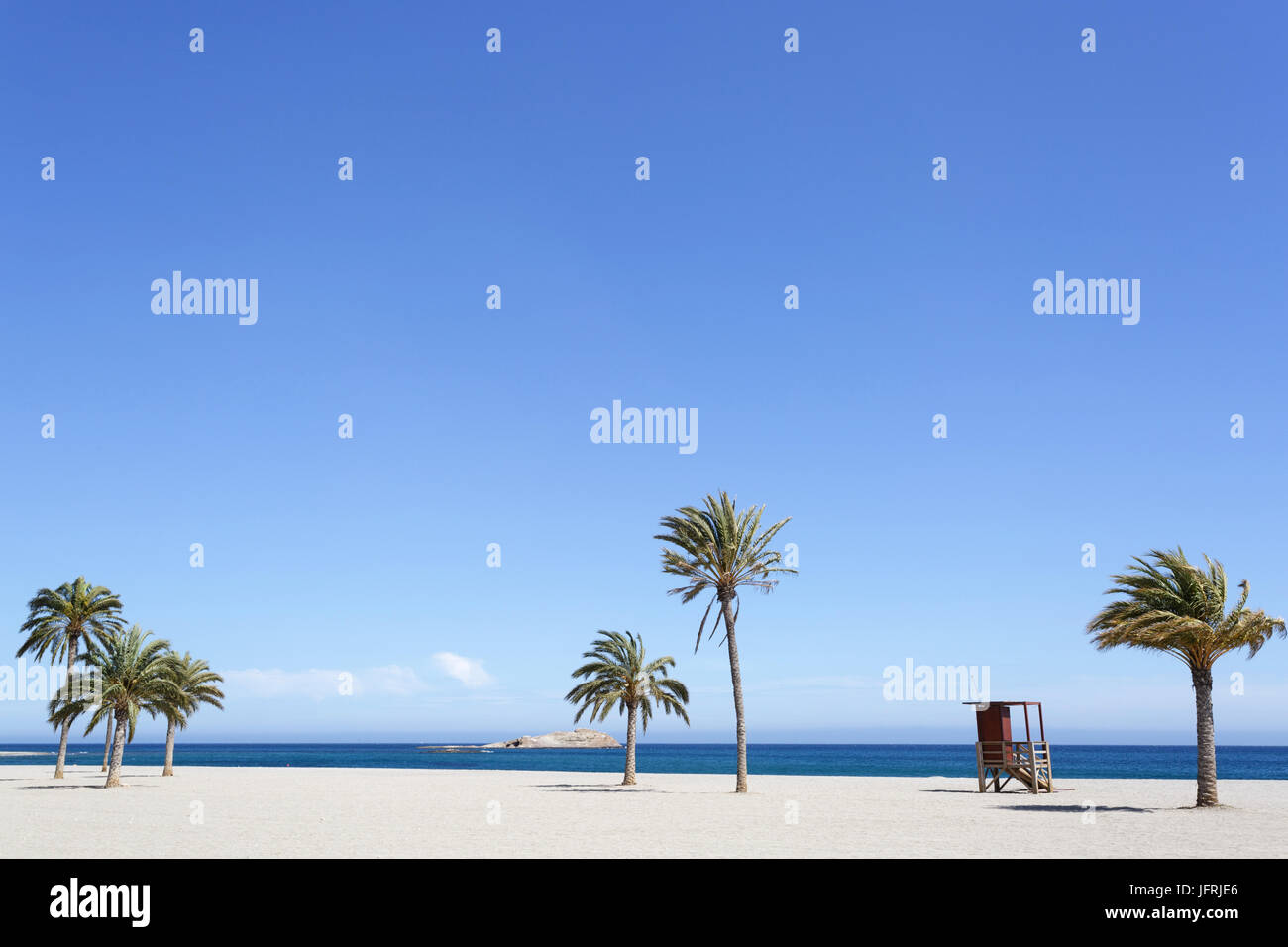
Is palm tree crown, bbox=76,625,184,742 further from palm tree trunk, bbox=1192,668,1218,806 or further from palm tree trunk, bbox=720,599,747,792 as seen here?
palm tree trunk, bbox=1192,668,1218,806

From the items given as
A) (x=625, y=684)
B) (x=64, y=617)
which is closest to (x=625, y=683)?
(x=625, y=684)

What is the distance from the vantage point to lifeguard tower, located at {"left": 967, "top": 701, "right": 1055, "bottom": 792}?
3956 cm

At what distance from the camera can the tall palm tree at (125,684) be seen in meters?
42.7

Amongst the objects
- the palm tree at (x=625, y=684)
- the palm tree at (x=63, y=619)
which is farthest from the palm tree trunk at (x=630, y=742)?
the palm tree at (x=63, y=619)

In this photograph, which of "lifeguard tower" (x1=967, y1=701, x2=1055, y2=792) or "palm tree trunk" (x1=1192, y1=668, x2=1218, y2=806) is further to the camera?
"lifeguard tower" (x1=967, y1=701, x2=1055, y2=792)

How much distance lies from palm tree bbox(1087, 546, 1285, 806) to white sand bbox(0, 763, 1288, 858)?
11.1 feet

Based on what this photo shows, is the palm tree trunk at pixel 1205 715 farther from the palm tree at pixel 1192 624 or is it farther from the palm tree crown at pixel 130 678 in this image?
the palm tree crown at pixel 130 678

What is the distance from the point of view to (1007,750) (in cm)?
4019

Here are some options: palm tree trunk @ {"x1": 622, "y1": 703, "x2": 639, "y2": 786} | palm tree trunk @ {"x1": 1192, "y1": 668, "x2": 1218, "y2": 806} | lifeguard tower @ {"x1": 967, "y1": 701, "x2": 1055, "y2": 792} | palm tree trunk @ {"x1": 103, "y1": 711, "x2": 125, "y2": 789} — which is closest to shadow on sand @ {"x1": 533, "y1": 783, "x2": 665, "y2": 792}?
palm tree trunk @ {"x1": 622, "y1": 703, "x2": 639, "y2": 786}

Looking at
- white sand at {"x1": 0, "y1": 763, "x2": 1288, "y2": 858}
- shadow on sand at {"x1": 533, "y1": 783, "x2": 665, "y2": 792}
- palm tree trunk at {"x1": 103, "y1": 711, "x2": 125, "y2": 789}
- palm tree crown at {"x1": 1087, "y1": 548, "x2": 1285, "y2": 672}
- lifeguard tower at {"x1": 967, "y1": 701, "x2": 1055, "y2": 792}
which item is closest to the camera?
white sand at {"x1": 0, "y1": 763, "x2": 1288, "y2": 858}

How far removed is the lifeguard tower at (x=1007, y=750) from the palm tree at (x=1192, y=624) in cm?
893
